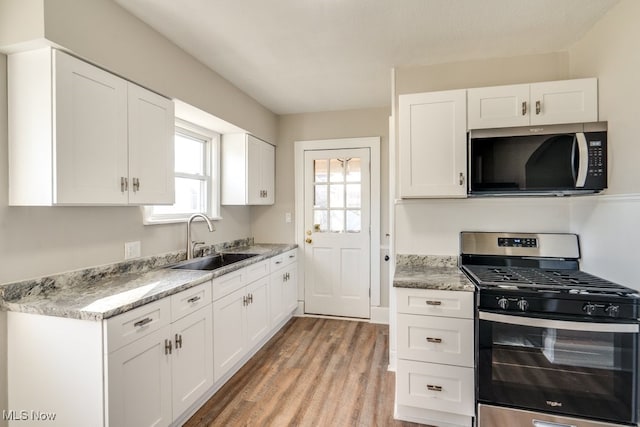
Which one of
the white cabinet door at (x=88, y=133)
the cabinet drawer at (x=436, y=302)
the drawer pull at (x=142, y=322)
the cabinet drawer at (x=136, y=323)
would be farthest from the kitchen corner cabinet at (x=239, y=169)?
the cabinet drawer at (x=436, y=302)

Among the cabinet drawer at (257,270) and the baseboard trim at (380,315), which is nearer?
the cabinet drawer at (257,270)

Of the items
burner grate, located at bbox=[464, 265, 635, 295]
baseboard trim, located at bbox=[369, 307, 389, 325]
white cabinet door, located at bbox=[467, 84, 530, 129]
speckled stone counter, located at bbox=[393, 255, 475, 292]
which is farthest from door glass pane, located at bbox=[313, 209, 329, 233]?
white cabinet door, located at bbox=[467, 84, 530, 129]

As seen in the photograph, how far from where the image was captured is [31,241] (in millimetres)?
1589

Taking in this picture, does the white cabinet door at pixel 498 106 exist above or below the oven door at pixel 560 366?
above

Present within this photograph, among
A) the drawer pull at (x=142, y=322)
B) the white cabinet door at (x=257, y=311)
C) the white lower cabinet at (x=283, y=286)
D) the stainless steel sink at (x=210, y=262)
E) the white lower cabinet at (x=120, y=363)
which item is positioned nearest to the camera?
the white lower cabinet at (x=120, y=363)

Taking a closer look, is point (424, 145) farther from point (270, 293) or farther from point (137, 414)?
point (137, 414)

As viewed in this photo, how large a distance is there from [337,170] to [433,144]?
64.9 inches

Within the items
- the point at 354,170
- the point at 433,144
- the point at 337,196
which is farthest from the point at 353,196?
the point at 433,144

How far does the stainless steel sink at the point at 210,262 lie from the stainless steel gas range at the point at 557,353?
208cm

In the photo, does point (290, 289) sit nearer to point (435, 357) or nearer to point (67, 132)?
point (435, 357)

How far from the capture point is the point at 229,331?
235cm

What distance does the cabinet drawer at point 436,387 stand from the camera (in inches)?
72.6

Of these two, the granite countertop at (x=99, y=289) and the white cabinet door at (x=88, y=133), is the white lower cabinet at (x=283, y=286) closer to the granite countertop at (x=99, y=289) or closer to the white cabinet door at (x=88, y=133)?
the granite countertop at (x=99, y=289)

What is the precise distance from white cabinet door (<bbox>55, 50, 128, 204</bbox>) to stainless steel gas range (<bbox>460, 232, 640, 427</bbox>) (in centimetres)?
216
